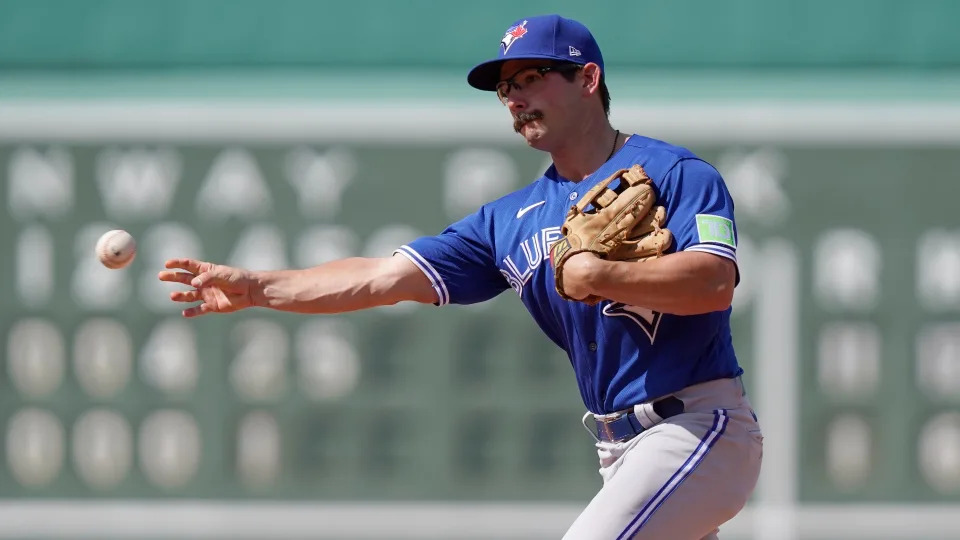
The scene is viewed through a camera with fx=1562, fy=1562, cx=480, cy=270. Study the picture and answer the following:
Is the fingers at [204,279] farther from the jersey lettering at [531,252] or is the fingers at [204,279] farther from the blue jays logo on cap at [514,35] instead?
the blue jays logo on cap at [514,35]

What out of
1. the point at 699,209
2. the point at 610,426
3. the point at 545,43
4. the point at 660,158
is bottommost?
the point at 610,426

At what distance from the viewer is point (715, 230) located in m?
3.32

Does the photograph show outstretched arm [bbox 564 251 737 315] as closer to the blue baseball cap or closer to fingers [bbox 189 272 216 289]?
the blue baseball cap

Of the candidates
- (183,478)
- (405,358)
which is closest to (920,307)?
(405,358)

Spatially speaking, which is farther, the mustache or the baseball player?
the mustache

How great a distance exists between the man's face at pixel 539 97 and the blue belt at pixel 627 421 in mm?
667

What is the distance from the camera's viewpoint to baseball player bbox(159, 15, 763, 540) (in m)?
3.31

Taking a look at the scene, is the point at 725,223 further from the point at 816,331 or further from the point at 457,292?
the point at 816,331

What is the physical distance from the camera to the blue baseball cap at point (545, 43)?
3.61m

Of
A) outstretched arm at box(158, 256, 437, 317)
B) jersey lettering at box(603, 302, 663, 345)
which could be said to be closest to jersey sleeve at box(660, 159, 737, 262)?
jersey lettering at box(603, 302, 663, 345)

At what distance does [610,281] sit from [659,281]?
101 mm

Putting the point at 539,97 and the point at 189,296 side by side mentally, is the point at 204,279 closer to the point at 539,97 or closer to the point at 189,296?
the point at 189,296

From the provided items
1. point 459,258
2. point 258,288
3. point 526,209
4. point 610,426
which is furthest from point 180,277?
point 610,426

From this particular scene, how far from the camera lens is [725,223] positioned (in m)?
3.35
